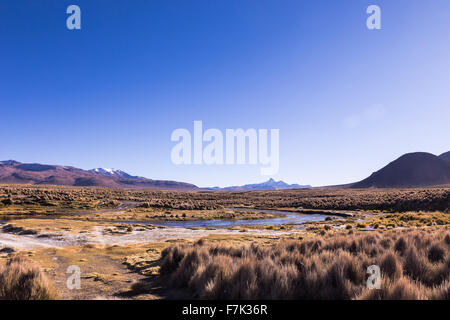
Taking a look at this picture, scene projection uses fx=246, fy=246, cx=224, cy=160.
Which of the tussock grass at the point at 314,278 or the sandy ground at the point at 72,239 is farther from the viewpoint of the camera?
the sandy ground at the point at 72,239

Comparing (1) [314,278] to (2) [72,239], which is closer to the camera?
(1) [314,278]

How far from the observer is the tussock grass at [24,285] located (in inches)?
245

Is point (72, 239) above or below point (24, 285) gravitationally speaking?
below

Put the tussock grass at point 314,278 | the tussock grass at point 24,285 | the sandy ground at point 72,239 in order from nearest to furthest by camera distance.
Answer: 1. the tussock grass at point 314,278
2. the tussock grass at point 24,285
3. the sandy ground at point 72,239

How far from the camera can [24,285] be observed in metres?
6.48

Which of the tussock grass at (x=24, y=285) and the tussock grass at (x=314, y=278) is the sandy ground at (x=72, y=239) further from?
the tussock grass at (x=314, y=278)

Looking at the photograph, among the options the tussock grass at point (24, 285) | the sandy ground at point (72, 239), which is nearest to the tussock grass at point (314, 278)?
the tussock grass at point (24, 285)

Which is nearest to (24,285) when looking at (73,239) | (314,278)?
(314,278)

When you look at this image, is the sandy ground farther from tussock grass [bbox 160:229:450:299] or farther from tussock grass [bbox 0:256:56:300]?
tussock grass [bbox 160:229:450:299]

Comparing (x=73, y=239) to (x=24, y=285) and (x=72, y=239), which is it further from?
(x=24, y=285)

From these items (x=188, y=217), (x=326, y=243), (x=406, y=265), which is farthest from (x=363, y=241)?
(x=188, y=217)

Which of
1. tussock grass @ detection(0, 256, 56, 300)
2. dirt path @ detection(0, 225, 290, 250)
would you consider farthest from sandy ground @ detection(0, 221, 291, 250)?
tussock grass @ detection(0, 256, 56, 300)

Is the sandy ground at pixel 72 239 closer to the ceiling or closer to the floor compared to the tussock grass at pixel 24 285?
closer to the floor

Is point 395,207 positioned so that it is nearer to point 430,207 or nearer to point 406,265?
point 430,207
